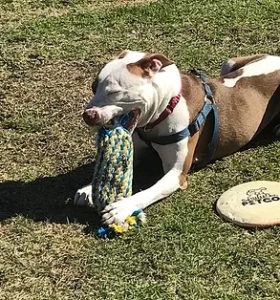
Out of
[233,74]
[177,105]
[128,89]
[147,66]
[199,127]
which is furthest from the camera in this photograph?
[233,74]

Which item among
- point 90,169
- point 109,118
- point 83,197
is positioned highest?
point 109,118

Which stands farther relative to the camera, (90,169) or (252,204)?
(90,169)

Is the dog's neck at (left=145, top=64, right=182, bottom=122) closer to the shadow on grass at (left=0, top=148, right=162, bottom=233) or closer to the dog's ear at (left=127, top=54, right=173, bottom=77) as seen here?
the dog's ear at (left=127, top=54, right=173, bottom=77)

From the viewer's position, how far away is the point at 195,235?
475cm

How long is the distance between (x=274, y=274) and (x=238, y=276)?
0.21 metres

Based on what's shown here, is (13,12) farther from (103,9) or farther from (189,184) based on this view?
(189,184)

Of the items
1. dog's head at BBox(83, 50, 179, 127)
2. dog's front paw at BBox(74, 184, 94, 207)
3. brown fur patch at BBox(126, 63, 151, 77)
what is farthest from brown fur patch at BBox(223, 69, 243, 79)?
dog's front paw at BBox(74, 184, 94, 207)

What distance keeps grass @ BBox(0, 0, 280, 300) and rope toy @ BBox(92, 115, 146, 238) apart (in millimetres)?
136

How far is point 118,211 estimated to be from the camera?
4.77 meters

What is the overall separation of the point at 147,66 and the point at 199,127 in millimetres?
681

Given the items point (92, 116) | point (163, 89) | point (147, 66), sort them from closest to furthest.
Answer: point (92, 116) < point (147, 66) < point (163, 89)

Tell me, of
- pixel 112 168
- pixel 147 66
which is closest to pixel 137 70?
pixel 147 66

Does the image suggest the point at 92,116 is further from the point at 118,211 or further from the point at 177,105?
the point at 177,105

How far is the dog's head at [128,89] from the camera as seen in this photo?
4.76 m
